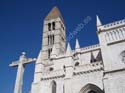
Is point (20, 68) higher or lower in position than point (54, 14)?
lower

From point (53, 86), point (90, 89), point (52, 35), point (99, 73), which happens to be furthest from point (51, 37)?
point (90, 89)

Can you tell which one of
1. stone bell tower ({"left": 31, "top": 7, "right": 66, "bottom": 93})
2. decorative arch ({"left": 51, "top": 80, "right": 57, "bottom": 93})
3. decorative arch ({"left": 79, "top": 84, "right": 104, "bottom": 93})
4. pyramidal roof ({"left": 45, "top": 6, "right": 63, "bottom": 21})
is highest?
pyramidal roof ({"left": 45, "top": 6, "right": 63, "bottom": 21})

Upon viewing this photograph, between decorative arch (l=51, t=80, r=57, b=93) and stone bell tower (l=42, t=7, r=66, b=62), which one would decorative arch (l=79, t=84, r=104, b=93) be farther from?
stone bell tower (l=42, t=7, r=66, b=62)

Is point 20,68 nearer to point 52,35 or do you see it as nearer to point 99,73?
point 99,73

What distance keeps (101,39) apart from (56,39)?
19.3 m

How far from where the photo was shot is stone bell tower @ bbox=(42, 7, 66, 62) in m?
37.8

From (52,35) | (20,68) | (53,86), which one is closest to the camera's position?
(20,68)

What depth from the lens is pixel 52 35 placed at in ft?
132

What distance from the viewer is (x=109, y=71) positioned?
1808 cm

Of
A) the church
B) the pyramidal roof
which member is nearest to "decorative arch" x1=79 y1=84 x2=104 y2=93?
the church

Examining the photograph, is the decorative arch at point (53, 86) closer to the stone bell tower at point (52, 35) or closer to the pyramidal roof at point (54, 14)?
the stone bell tower at point (52, 35)

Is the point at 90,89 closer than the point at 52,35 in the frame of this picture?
Yes

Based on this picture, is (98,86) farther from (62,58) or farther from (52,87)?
(62,58)

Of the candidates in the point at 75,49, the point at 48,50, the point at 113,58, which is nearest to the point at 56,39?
the point at 48,50
